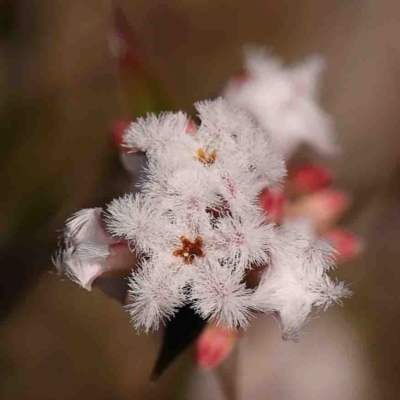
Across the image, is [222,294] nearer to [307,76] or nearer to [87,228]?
[87,228]

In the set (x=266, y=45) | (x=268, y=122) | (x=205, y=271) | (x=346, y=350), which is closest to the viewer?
(x=205, y=271)

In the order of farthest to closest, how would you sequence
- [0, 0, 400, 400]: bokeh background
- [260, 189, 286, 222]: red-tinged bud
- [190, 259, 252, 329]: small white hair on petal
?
[0, 0, 400, 400]: bokeh background < [260, 189, 286, 222]: red-tinged bud < [190, 259, 252, 329]: small white hair on petal

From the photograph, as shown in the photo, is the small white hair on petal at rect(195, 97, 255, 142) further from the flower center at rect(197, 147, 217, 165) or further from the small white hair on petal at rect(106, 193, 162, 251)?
the small white hair on petal at rect(106, 193, 162, 251)

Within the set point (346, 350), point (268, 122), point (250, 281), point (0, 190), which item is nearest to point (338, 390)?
point (346, 350)

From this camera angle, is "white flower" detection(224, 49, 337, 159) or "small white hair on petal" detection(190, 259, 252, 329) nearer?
"small white hair on petal" detection(190, 259, 252, 329)

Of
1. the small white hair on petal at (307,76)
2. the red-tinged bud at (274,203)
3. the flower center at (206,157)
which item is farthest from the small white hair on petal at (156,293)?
the small white hair on petal at (307,76)

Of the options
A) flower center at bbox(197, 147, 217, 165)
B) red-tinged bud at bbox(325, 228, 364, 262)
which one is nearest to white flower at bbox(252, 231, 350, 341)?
flower center at bbox(197, 147, 217, 165)

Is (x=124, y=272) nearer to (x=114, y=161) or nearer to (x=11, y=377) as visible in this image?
(x=114, y=161)

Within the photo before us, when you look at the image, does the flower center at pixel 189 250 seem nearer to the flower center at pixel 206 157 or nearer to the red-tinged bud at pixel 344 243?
the flower center at pixel 206 157
